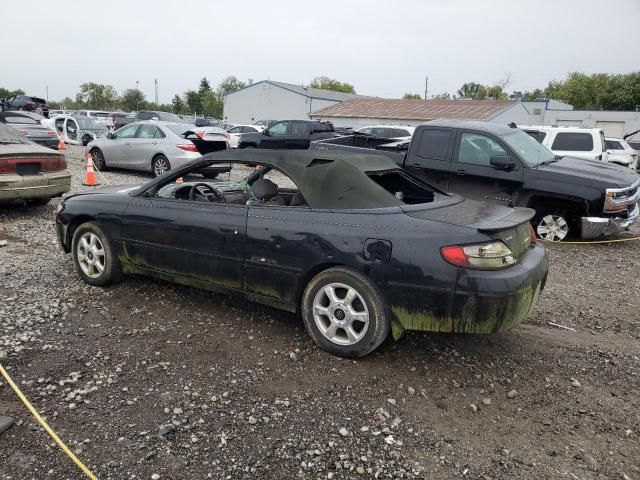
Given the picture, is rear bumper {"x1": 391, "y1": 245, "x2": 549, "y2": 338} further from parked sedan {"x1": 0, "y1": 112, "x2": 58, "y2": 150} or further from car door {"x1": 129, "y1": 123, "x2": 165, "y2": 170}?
parked sedan {"x1": 0, "y1": 112, "x2": 58, "y2": 150}

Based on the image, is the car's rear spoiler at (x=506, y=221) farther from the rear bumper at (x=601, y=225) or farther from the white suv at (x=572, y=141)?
the white suv at (x=572, y=141)

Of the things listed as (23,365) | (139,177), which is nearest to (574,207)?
(23,365)

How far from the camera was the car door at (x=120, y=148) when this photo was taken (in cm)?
1347

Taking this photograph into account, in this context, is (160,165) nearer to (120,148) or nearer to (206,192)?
(120,148)

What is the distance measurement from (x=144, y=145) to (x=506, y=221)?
1146 cm

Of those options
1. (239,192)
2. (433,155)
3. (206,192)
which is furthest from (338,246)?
(433,155)

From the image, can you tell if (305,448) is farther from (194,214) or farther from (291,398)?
(194,214)

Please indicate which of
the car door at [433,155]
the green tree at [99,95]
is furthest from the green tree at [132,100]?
the car door at [433,155]

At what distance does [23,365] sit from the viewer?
3541 millimetres

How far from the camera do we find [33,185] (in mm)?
7719

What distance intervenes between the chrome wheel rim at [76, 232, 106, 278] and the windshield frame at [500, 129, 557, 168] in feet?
19.3

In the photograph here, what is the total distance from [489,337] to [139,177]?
11253mm

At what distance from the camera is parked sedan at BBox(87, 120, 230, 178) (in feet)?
42.0

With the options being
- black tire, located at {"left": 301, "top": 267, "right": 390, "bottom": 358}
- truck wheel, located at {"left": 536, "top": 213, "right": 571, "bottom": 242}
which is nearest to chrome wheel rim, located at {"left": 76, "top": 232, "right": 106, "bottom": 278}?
black tire, located at {"left": 301, "top": 267, "right": 390, "bottom": 358}
